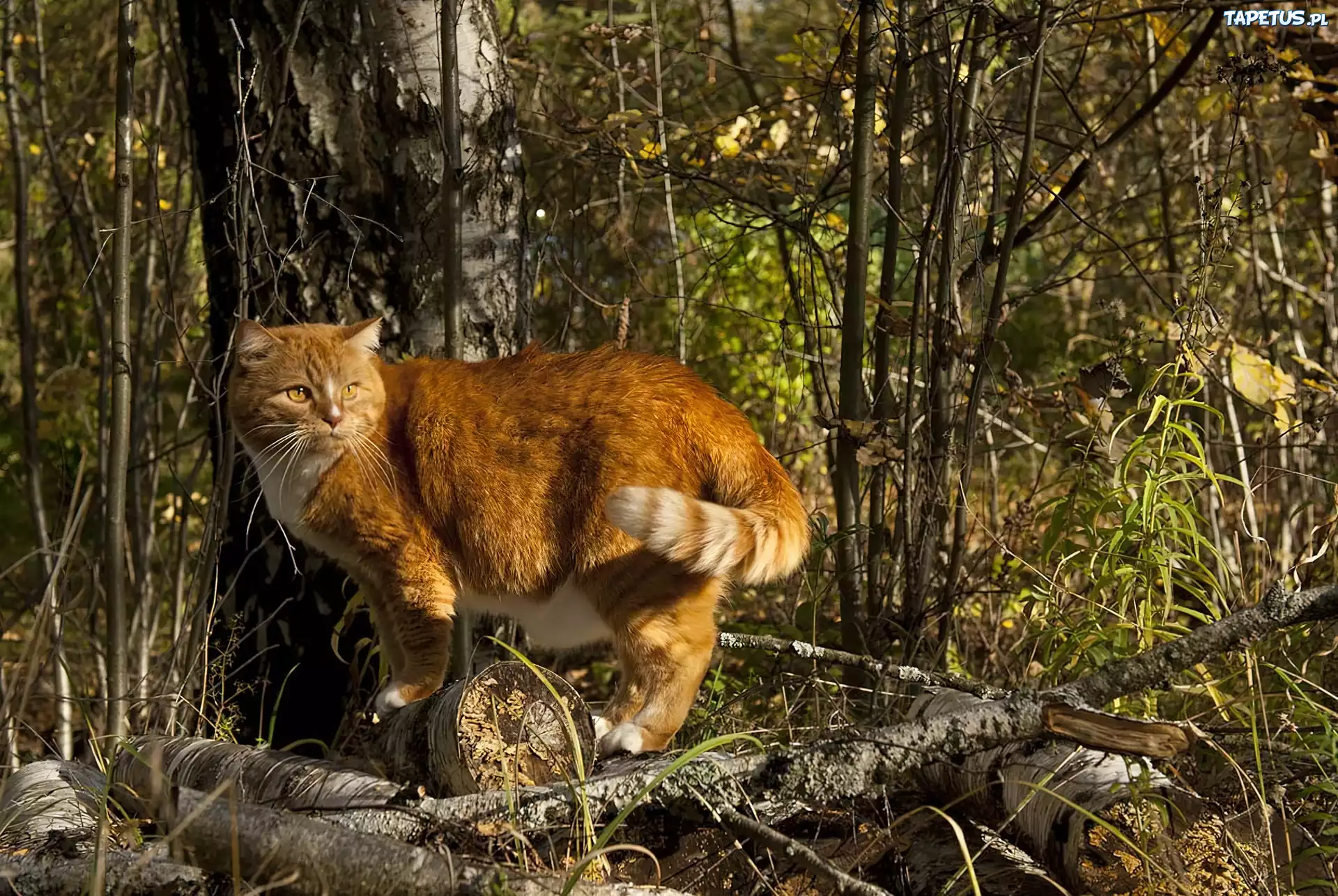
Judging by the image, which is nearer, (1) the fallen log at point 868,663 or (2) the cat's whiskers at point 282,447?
(1) the fallen log at point 868,663

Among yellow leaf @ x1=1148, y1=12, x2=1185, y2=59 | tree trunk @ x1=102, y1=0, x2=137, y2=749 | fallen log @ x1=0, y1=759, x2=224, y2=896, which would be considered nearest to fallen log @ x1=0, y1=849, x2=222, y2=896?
fallen log @ x1=0, y1=759, x2=224, y2=896

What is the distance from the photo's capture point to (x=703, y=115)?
5.84 metres

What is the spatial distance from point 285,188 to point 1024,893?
8.89 feet

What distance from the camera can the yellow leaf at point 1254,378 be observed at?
371 cm

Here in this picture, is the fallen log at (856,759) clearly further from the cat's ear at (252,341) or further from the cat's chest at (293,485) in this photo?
the cat's ear at (252,341)

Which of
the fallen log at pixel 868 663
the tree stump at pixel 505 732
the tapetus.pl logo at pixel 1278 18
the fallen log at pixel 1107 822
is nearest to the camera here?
the fallen log at pixel 1107 822

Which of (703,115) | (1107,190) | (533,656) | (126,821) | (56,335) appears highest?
(703,115)

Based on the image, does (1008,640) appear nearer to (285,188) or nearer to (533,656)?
(533,656)

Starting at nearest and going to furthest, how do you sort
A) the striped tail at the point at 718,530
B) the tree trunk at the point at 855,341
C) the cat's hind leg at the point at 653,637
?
the striped tail at the point at 718,530 < the cat's hind leg at the point at 653,637 < the tree trunk at the point at 855,341

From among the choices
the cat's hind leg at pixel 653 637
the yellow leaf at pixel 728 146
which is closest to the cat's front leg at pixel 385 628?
the cat's hind leg at pixel 653 637

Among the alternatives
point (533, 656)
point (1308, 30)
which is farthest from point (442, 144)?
point (1308, 30)

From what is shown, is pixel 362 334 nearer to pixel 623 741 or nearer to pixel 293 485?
pixel 293 485

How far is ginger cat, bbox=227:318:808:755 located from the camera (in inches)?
110

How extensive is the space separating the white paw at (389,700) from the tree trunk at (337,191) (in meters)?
0.51
